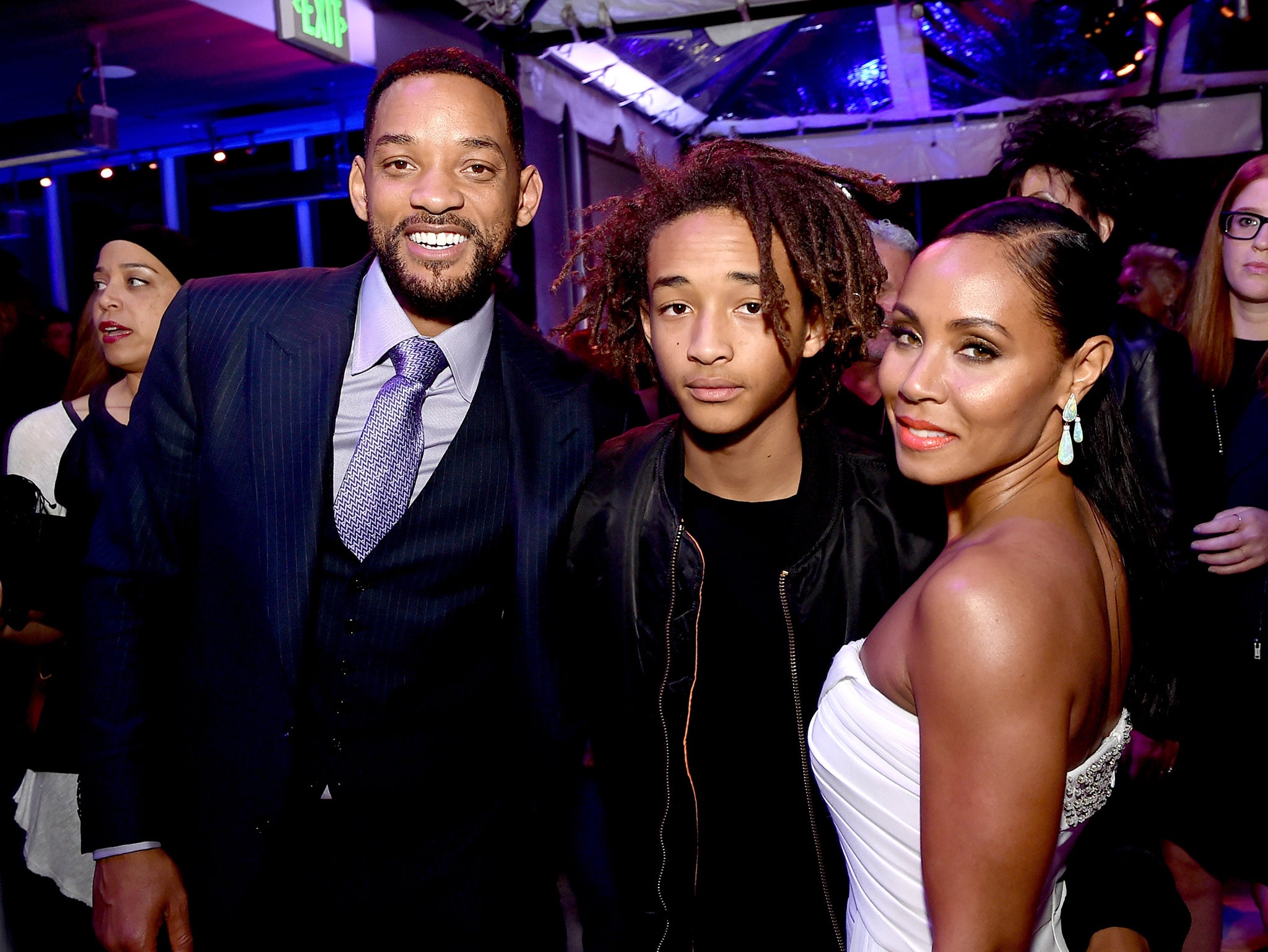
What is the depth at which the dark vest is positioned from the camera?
1.84 meters

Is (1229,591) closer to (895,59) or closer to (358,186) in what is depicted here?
(358,186)

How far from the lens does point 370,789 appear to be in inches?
72.8

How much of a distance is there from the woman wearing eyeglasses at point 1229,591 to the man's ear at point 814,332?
1.23m

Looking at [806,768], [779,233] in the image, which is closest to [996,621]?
[806,768]

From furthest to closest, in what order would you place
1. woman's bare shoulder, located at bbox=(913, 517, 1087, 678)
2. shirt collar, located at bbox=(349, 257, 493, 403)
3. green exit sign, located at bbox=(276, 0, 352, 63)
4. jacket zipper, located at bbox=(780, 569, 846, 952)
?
1. green exit sign, located at bbox=(276, 0, 352, 63)
2. shirt collar, located at bbox=(349, 257, 493, 403)
3. jacket zipper, located at bbox=(780, 569, 846, 952)
4. woman's bare shoulder, located at bbox=(913, 517, 1087, 678)

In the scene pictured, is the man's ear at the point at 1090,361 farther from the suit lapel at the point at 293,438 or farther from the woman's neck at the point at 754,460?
the suit lapel at the point at 293,438

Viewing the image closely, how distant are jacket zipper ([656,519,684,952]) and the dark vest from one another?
0.31m

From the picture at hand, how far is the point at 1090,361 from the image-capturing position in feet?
4.75

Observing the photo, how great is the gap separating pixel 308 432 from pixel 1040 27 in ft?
22.5

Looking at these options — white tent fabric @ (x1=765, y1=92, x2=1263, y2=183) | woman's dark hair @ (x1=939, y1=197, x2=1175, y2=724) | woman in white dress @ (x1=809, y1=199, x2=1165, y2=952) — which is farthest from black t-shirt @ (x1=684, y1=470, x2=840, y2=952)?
white tent fabric @ (x1=765, y1=92, x2=1263, y2=183)

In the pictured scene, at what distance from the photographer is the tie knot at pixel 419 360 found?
1.94 meters

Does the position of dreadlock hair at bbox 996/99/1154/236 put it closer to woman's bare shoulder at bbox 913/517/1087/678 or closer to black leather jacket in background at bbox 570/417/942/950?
black leather jacket in background at bbox 570/417/942/950

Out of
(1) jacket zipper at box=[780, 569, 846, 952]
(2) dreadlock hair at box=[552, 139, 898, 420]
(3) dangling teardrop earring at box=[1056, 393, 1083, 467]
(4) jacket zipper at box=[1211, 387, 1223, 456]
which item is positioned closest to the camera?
(3) dangling teardrop earring at box=[1056, 393, 1083, 467]

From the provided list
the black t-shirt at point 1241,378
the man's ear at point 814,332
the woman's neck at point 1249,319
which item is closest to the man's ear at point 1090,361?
the man's ear at point 814,332
